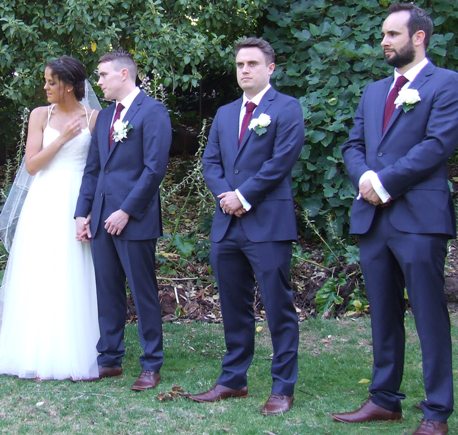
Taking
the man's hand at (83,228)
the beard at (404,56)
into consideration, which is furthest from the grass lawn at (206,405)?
the beard at (404,56)

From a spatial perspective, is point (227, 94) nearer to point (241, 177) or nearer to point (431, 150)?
point (241, 177)

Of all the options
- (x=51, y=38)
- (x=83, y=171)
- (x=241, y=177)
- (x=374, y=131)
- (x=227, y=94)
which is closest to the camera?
(x=374, y=131)

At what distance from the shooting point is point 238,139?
533 centimetres

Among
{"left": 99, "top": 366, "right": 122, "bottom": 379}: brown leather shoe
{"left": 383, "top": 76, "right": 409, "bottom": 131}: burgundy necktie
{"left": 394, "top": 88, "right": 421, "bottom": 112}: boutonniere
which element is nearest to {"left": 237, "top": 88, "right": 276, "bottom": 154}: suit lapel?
{"left": 383, "top": 76, "right": 409, "bottom": 131}: burgundy necktie

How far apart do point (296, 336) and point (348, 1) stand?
4465mm

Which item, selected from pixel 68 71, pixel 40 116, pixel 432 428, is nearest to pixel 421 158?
pixel 432 428

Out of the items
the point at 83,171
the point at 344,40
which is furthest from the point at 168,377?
the point at 344,40

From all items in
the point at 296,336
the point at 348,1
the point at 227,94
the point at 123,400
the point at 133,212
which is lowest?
the point at 123,400

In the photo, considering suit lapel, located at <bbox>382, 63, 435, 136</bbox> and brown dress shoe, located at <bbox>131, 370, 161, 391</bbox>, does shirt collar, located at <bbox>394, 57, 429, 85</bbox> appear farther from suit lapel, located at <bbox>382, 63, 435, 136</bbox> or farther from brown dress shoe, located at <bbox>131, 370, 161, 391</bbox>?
brown dress shoe, located at <bbox>131, 370, 161, 391</bbox>

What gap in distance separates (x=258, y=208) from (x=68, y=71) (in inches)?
71.9

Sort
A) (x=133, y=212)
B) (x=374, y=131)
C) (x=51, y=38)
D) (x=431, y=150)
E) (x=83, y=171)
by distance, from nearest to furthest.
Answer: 1. (x=431, y=150)
2. (x=374, y=131)
3. (x=133, y=212)
4. (x=83, y=171)
5. (x=51, y=38)

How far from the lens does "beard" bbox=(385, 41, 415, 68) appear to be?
4.72 metres

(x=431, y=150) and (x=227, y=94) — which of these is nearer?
(x=431, y=150)

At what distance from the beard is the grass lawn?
2066 mm
